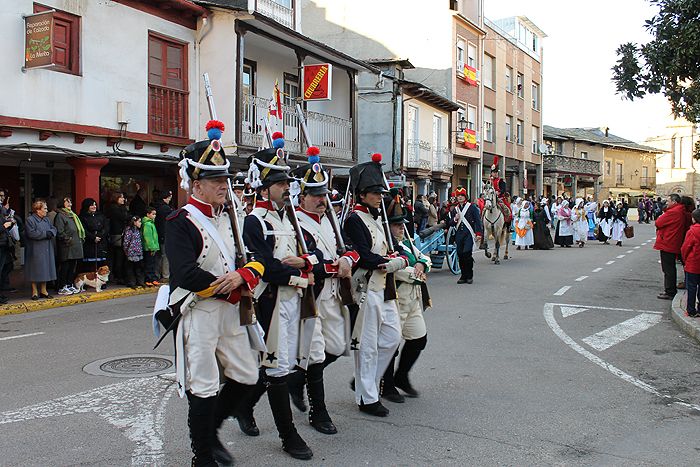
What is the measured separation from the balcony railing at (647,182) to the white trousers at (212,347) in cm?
6962

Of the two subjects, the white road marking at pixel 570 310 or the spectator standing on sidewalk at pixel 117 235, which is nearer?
the white road marking at pixel 570 310

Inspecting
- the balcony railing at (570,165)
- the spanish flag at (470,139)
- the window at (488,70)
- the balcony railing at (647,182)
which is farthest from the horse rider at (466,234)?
the balcony railing at (647,182)

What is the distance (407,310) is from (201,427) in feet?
7.56

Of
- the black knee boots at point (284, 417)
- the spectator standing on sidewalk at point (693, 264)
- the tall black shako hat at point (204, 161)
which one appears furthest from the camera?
the spectator standing on sidewalk at point (693, 264)

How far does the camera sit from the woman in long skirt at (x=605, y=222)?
27094 millimetres

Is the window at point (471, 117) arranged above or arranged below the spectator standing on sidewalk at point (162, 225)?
above

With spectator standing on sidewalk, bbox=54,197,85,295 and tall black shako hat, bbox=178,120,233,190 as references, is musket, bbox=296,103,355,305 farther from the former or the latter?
spectator standing on sidewalk, bbox=54,197,85,295

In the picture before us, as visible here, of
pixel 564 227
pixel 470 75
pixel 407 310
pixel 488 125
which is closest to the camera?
pixel 407 310

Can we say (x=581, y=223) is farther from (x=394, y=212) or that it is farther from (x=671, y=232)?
(x=394, y=212)

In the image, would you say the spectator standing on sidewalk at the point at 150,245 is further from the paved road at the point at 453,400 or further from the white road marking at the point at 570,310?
the white road marking at the point at 570,310

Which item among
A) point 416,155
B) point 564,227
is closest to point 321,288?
point 564,227

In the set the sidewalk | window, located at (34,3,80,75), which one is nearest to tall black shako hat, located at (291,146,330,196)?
the sidewalk

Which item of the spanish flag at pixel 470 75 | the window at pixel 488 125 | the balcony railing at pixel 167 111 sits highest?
the spanish flag at pixel 470 75

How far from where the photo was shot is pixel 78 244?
12188 mm
